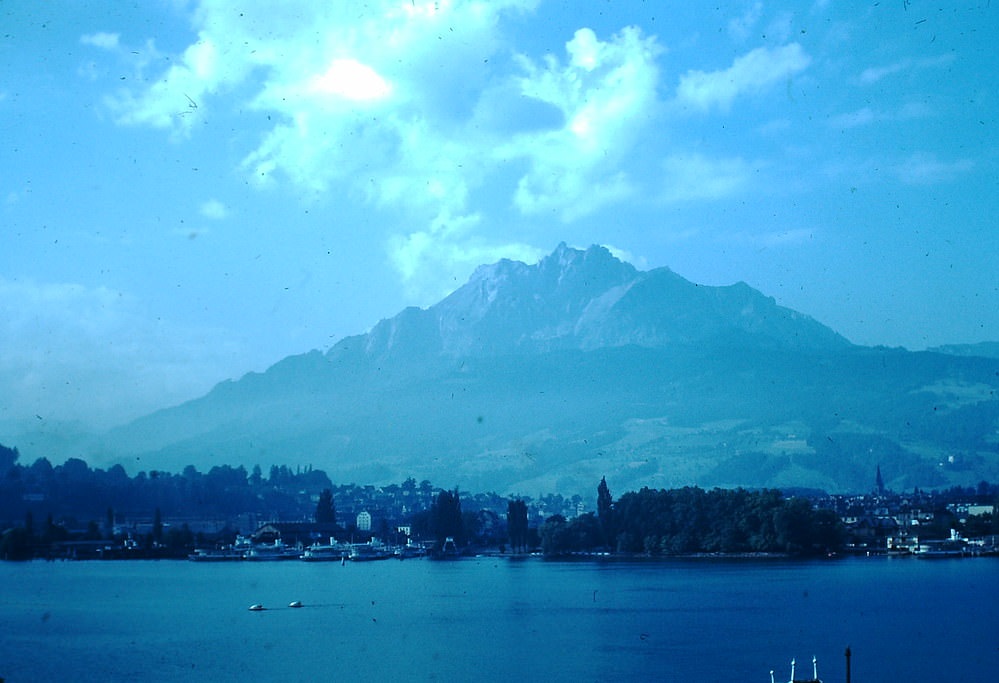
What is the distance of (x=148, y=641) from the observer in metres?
36.6

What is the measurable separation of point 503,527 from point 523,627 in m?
89.6

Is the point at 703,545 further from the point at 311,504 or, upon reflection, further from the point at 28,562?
the point at 311,504

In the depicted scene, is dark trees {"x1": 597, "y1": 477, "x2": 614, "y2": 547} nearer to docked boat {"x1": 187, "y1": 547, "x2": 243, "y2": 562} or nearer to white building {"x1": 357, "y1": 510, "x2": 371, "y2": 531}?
docked boat {"x1": 187, "y1": 547, "x2": 243, "y2": 562}

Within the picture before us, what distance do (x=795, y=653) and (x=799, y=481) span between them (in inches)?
6708

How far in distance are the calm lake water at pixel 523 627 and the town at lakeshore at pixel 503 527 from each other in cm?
1456

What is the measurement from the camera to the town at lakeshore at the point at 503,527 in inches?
3162

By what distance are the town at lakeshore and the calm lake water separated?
1456 cm

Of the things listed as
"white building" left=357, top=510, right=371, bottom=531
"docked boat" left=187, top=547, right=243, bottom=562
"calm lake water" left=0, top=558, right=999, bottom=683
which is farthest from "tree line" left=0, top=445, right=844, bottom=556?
"calm lake water" left=0, top=558, right=999, bottom=683

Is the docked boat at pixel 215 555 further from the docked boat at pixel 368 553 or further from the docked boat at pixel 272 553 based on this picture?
the docked boat at pixel 368 553

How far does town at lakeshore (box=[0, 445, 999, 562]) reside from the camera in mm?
80312

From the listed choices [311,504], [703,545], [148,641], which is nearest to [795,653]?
[148,641]

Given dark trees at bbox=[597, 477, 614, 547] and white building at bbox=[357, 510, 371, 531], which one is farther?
white building at bbox=[357, 510, 371, 531]

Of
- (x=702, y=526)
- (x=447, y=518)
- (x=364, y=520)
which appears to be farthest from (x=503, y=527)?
(x=702, y=526)

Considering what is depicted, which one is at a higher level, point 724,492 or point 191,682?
point 724,492
